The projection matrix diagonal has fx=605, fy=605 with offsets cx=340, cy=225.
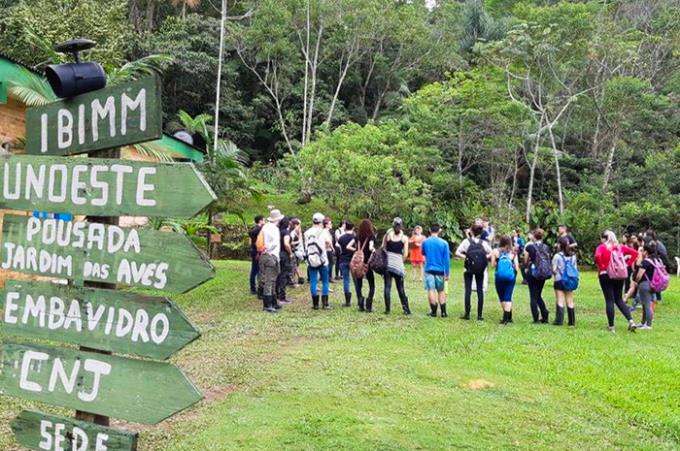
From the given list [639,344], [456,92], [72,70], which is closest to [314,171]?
[456,92]

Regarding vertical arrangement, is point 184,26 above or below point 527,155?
above

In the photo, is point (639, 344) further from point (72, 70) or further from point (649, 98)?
point (649, 98)

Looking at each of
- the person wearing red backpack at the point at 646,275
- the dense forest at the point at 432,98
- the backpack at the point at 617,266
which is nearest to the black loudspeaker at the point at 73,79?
the backpack at the point at 617,266

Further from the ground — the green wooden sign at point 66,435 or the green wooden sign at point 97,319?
the green wooden sign at point 97,319

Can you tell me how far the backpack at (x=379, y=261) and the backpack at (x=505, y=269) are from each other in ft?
6.15

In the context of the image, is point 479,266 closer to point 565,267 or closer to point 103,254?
point 565,267

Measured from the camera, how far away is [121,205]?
2727 mm

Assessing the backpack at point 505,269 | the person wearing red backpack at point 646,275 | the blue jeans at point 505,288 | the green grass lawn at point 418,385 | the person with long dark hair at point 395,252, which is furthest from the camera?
the person with long dark hair at point 395,252

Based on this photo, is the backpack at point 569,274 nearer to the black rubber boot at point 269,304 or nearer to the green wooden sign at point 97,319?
the black rubber boot at point 269,304

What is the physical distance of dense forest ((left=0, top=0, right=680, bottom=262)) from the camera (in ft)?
71.5

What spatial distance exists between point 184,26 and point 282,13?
17.0 feet

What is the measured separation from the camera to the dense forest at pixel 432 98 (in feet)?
71.5

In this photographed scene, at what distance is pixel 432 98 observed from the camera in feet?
79.9

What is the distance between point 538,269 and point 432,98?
15601 millimetres
